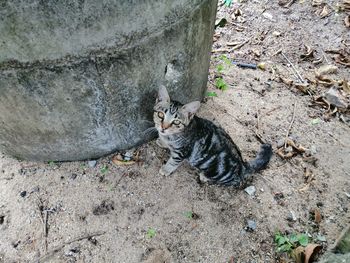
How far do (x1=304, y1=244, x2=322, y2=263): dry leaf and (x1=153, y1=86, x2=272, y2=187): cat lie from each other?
799 millimetres

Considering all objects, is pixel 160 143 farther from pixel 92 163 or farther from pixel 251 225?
pixel 251 225

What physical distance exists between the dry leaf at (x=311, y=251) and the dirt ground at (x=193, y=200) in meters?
0.11

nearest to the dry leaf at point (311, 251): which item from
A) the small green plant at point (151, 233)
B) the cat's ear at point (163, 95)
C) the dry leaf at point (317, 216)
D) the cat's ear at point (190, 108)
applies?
the dry leaf at point (317, 216)

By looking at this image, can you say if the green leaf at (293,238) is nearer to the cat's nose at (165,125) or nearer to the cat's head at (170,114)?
the cat's head at (170,114)

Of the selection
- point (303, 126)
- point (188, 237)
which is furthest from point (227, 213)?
point (303, 126)

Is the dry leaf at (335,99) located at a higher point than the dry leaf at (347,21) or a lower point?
lower

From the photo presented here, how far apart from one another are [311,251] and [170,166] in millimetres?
1448

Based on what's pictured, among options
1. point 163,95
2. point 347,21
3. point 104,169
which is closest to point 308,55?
point 347,21

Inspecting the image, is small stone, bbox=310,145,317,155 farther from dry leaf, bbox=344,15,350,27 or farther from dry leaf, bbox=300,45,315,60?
dry leaf, bbox=344,15,350,27

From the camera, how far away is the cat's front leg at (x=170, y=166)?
3.17m

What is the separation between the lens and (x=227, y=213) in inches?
120

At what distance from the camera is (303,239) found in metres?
2.88

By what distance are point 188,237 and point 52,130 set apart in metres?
1.54

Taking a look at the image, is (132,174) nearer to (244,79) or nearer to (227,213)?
(227,213)
